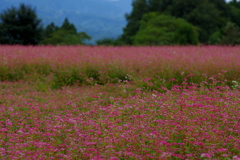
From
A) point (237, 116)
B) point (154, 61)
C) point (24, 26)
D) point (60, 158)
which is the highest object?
point (24, 26)

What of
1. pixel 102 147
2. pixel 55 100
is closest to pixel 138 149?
pixel 102 147

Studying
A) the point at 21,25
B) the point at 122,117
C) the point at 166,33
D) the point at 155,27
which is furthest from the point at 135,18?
the point at 122,117

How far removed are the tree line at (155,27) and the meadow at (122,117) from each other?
382 inches

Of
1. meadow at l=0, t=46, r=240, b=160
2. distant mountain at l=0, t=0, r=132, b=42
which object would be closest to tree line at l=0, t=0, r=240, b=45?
meadow at l=0, t=46, r=240, b=160

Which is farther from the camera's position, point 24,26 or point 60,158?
point 24,26

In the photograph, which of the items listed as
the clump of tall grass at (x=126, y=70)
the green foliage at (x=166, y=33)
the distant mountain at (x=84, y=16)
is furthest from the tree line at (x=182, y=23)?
the distant mountain at (x=84, y=16)

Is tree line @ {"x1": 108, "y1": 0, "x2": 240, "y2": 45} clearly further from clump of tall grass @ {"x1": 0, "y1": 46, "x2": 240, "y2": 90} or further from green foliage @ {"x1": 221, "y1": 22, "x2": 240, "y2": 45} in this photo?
clump of tall grass @ {"x1": 0, "y1": 46, "x2": 240, "y2": 90}

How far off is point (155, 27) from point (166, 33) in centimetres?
140

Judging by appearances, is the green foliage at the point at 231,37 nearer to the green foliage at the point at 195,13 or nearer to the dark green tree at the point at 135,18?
the green foliage at the point at 195,13

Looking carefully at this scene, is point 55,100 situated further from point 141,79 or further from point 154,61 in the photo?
point 154,61

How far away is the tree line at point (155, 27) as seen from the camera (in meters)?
24.0

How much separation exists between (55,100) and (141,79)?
2183 millimetres

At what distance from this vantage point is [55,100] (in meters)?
6.91

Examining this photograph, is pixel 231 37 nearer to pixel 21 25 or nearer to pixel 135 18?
pixel 135 18
